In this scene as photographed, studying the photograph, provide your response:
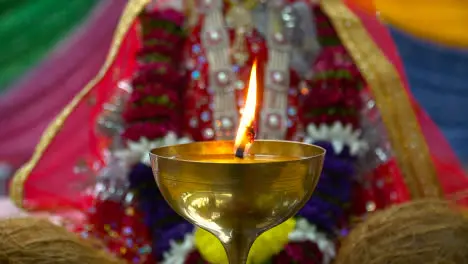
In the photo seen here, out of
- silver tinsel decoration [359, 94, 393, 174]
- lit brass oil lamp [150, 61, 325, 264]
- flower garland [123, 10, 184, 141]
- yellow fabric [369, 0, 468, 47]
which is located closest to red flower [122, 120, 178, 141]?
flower garland [123, 10, 184, 141]

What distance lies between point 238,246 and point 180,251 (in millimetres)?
324

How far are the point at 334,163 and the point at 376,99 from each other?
0.42ft

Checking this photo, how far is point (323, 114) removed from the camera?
74cm

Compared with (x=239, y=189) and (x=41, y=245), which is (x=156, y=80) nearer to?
(x=41, y=245)

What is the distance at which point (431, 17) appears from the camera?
1104mm

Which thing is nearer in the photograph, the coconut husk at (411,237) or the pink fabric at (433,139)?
the coconut husk at (411,237)

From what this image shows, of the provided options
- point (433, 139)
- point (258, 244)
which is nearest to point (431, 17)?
point (433, 139)

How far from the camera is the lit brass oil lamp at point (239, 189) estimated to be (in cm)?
32

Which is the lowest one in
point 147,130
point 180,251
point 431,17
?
point 180,251

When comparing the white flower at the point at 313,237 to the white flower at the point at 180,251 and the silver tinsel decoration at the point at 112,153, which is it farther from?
the silver tinsel decoration at the point at 112,153

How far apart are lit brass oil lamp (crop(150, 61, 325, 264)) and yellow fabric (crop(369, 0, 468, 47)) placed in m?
0.78

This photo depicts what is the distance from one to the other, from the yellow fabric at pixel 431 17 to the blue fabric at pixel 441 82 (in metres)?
0.02

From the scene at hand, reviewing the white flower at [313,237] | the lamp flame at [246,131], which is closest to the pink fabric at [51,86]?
the white flower at [313,237]

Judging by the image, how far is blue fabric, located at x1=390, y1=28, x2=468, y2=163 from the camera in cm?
115
